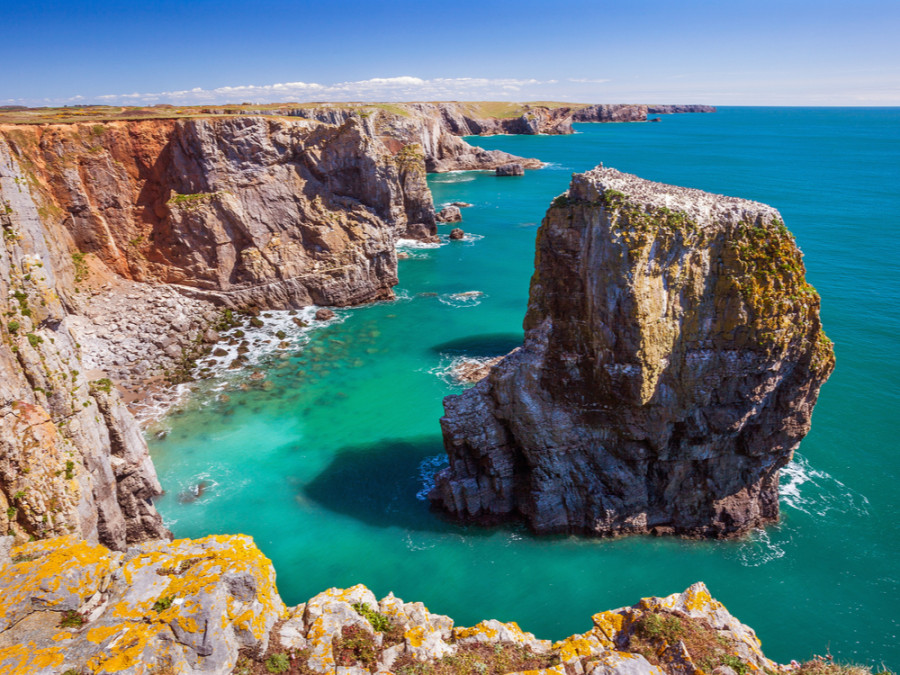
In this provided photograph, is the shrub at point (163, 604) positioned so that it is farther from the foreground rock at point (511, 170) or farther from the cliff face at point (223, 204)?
the foreground rock at point (511, 170)

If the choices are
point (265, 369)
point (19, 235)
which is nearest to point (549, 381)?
point (19, 235)

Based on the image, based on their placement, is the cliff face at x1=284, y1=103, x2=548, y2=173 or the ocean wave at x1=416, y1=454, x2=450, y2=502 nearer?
the ocean wave at x1=416, y1=454, x2=450, y2=502

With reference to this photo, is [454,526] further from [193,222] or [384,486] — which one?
[193,222]

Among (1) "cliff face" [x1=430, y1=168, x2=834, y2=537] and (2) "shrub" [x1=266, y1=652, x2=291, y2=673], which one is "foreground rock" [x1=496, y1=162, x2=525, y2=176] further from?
(2) "shrub" [x1=266, y1=652, x2=291, y2=673]

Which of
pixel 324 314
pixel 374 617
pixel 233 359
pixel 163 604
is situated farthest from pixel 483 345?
pixel 163 604

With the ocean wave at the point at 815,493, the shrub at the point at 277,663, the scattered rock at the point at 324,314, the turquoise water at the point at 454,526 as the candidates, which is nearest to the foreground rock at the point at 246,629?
the shrub at the point at 277,663

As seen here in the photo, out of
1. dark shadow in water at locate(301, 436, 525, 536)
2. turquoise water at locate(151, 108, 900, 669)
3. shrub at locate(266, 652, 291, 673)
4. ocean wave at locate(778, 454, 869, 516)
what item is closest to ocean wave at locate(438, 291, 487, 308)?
turquoise water at locate(151, 108, 900, 669)

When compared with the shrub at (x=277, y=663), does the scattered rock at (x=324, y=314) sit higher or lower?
lower
